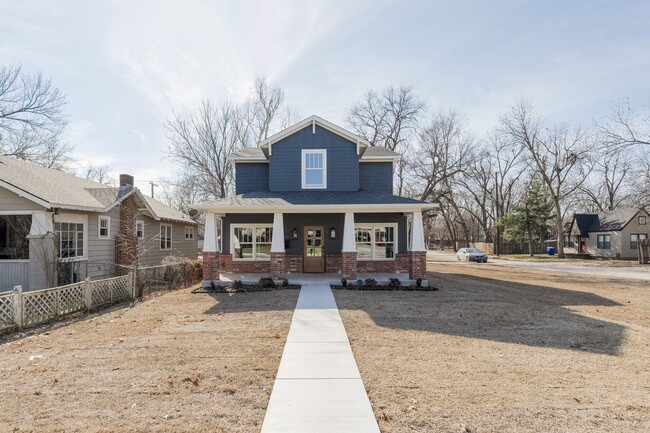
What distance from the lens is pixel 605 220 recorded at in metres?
39.6

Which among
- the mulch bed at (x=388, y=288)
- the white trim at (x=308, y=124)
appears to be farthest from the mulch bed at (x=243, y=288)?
the white trim at (x=308, y=124)

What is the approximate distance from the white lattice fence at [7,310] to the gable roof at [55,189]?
195 inches

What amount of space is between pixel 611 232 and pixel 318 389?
4408 cm

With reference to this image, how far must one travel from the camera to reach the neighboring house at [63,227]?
1232 centimetres

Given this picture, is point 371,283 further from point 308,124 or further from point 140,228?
point 140,228

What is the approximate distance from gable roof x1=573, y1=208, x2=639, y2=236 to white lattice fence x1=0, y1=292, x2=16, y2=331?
1804 inches

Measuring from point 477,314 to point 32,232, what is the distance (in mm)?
13981

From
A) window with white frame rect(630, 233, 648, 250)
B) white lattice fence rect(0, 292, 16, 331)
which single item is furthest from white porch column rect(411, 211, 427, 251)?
window with white frame rect(630, 233, 648, 250)

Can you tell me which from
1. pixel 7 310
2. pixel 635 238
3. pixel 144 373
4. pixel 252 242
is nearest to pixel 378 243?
pixel 252 242

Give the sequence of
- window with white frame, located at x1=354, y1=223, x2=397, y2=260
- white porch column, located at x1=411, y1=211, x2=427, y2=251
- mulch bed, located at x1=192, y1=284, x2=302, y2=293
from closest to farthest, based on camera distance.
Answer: mulch bed, located at x1=192, y1=284, x2=302, y2=293
white porch column, located at x1=411, y1=211, x2=427, y2=251
window with white frame, located at x1=354, y1=223, x2=397, y2=260

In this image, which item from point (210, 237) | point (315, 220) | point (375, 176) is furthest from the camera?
point (375, 176)

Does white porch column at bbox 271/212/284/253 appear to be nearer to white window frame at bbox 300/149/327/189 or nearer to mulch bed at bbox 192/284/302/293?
mulch bed at bbox 192/284/302/293

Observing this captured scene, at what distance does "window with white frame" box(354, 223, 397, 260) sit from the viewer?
16938 millimetres

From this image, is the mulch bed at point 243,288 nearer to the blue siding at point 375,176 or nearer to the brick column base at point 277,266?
the brick column base at point 277,266
